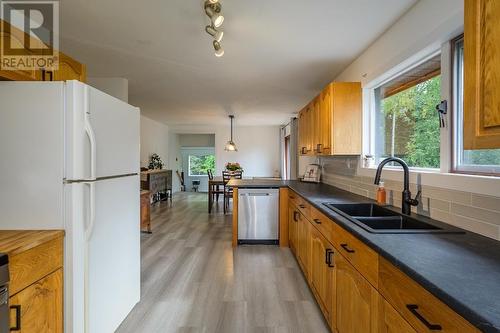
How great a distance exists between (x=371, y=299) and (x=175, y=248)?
310 cm

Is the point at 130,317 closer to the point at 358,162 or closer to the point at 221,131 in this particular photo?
the point at 358,162

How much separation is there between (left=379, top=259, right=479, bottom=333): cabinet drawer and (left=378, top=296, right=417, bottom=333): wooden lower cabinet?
0.07ft

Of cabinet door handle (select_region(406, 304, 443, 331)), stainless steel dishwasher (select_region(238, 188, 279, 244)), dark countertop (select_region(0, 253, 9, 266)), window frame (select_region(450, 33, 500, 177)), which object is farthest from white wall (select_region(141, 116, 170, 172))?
cabinet door handle (select_region(406, 304, 443, 331))

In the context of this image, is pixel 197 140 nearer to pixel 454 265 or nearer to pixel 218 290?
pixel 218 290

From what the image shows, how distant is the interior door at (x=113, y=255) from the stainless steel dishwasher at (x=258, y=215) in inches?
74.0

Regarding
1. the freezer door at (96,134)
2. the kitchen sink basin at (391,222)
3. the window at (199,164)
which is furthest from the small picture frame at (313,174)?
the window at (199,164)

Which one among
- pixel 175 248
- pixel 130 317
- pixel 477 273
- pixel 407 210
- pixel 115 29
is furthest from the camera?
pixel 175 248

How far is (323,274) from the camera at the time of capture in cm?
207

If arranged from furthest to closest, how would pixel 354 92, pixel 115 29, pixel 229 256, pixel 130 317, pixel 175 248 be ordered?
pixel 175 248, pixel 229 256, pixel 354 92, pixel 115 29, pixel 130 317

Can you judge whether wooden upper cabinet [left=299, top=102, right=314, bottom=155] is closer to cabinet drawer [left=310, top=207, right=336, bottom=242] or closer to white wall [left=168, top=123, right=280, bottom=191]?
cabinet drawer [left=310, top=207, right=336, bottom=242]

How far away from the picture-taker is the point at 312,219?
2469 millimetres

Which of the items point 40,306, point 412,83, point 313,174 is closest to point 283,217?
point 313,174

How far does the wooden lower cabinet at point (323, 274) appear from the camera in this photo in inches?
73.1

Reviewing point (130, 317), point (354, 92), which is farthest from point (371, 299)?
point (354, 92)
